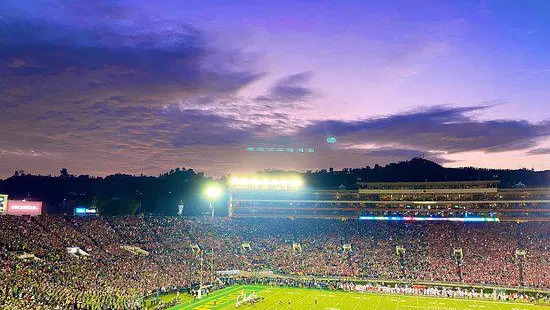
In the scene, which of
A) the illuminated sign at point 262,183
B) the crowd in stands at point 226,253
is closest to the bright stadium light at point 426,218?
the crowd in stands at point 226,253

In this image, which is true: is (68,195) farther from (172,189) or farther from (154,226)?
(154,226)

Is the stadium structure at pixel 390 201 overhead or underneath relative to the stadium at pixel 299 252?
overhead

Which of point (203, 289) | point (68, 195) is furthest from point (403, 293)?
point (68, 195)

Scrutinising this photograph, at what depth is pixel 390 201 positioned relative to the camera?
91.9 meters

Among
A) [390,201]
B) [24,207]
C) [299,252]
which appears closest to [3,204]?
[24,207]

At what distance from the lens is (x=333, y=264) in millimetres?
69375

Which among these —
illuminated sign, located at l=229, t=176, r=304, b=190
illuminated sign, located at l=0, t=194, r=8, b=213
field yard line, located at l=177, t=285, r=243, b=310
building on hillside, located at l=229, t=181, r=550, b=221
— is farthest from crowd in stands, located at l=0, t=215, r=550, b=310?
illuminated sign, located at l=229, t=176, r=304, b=190

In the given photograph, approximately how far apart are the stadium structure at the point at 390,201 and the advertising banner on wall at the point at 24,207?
116 ft

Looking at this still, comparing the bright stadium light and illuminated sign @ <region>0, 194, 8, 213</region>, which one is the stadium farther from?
illuminated sign @ <region>0, 194, 8, 213</region>

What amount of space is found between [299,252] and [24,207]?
39783 mm

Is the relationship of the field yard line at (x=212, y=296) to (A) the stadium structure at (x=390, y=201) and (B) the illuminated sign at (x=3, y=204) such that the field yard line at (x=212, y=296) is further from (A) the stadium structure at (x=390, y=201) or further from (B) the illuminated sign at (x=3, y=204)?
(A) the stadium structure at (x=390, y=201)

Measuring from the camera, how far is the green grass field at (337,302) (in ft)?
155

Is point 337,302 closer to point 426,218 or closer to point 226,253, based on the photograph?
point 226,253

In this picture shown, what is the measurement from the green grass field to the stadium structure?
36.2 m
